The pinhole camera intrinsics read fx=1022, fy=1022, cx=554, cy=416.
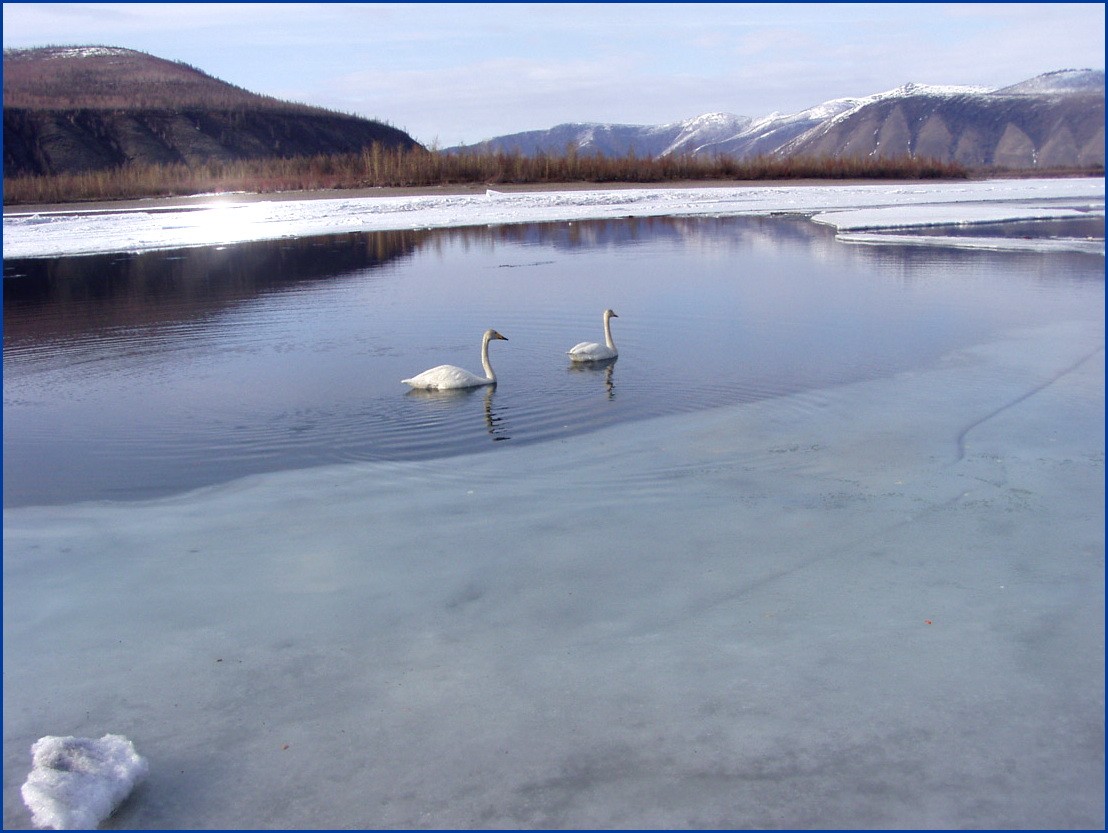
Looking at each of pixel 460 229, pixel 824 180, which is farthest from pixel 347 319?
pixel 824 180

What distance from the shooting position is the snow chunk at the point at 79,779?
3.16 metres

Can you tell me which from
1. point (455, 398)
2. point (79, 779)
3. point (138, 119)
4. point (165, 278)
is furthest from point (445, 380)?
point (138, 119)

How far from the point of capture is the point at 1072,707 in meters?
3.57

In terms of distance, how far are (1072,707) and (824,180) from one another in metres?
43.9

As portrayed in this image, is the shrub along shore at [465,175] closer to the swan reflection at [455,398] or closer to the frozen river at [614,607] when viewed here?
the swan reflection at [455,398]

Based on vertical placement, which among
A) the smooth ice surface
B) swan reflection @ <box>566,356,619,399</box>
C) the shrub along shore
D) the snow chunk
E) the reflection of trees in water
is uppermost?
the shrub along shore

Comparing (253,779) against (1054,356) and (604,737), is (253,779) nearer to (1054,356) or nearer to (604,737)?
(604,737)

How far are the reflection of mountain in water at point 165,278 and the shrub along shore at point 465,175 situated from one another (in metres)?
18.7

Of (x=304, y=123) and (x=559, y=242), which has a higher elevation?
(x=304, y=123)

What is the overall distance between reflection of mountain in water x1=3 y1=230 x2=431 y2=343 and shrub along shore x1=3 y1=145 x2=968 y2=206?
735 inches

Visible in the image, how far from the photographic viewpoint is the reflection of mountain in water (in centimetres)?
1355

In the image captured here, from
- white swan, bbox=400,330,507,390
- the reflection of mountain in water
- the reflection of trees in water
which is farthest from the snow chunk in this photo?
the reflection of trees in water

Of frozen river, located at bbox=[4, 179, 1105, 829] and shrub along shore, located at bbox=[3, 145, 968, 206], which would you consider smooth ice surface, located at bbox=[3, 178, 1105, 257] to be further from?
frozen river, located at bbox=[4, 179, 1105, 829]

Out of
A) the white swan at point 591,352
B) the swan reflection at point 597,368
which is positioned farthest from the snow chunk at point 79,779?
the white swan at point 591,352
